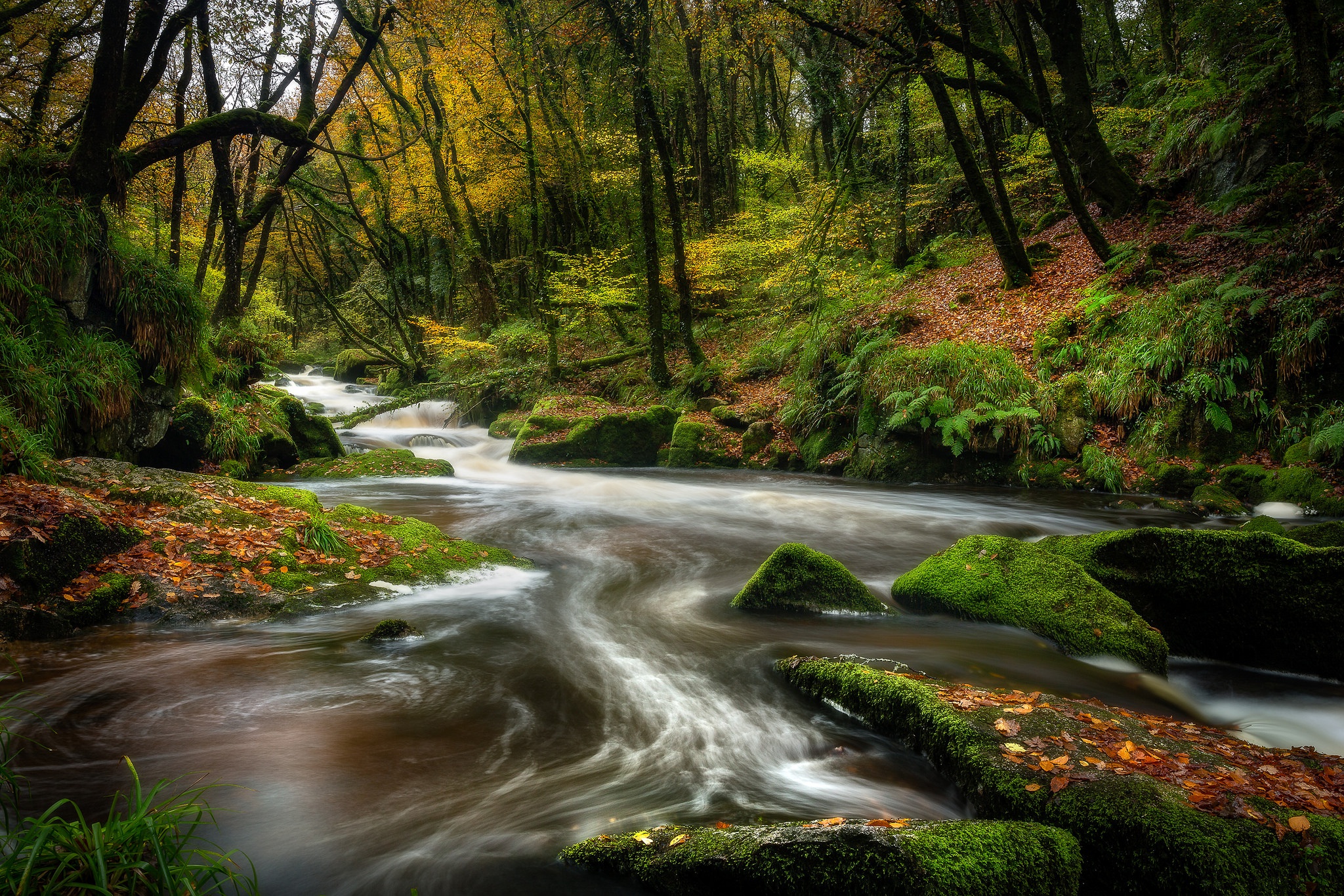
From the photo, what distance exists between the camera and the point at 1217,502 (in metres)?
8.11

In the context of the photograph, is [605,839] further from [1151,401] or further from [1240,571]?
[1151,401]

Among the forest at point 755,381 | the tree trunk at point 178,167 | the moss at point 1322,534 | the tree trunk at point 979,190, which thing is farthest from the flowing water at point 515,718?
the tree trunk at point 178,167

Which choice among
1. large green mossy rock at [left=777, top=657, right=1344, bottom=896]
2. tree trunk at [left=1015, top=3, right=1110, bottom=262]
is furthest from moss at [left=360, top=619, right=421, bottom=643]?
tree trunk at [left=1015, top=3, right=1110, bottom=262]

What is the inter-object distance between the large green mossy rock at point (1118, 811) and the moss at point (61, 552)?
17.6 feet

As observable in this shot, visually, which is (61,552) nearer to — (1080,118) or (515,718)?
(515,718)

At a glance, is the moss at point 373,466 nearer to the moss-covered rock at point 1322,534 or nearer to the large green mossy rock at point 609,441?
the large green mossy rock at point 609,441

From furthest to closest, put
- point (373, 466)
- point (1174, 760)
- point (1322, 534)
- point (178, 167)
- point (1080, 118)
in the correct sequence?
point (373, 466), point (1080, 118), point (178, 167), point (1322, 534), point (1174, 760)

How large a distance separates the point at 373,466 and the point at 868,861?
1197cm

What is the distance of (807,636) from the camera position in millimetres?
5066

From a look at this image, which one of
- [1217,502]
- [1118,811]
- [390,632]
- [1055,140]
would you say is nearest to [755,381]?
[1055,140]

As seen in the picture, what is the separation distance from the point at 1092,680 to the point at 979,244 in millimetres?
13896

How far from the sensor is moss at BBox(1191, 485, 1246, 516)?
803 centimetres

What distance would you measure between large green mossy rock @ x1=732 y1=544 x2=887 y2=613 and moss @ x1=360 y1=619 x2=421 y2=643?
9.04 ft

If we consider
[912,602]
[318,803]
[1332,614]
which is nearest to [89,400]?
[318,803]
